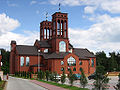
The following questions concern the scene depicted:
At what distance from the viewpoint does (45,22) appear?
8506 cm

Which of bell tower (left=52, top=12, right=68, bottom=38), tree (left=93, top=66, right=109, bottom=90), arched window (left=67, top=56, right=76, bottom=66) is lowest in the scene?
tree (left=93, top=66, right=109, bottom=90)

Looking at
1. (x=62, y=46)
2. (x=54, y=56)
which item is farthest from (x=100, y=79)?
(x=62, y=46)

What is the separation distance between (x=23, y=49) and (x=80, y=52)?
2164cm

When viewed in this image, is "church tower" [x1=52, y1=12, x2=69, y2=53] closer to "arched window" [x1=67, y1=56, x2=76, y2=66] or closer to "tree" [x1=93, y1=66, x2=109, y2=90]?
"arched window" [x1=67, y1=56, x2=76, y2=66]

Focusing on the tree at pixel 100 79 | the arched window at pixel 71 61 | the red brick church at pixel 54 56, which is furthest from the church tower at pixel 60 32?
the tree at pixel 100 79

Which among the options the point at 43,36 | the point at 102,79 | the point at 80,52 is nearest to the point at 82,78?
the point at 102,79

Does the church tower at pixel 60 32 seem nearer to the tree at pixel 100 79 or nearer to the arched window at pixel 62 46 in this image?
the arched window at pixel 62 46

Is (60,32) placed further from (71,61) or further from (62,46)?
(71,61)

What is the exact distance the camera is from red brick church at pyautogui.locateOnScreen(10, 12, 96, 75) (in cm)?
6594

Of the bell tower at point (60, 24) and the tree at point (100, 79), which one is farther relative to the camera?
the bell tower at point (60, 24)

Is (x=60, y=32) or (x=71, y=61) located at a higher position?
(x=60, y=32)

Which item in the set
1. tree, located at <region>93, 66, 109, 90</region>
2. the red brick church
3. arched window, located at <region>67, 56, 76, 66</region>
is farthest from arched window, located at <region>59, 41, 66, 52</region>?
tree, located at <region>93, 66, 109, 90</region>

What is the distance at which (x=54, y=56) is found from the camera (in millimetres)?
66000

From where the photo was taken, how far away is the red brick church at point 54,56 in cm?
6594
